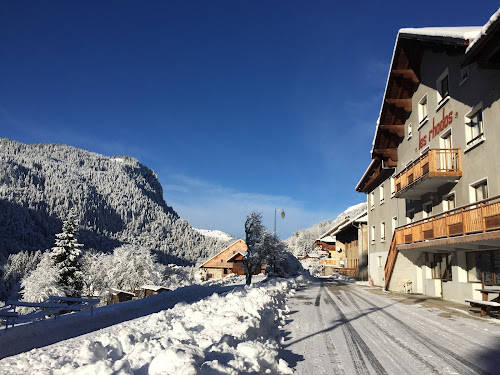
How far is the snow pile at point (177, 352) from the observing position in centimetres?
450

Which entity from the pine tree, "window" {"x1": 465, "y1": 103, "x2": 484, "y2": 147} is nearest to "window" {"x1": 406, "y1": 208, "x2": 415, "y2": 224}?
"window" {"x1": 465, "y1": 103, "x2": 484, "y2": 147}

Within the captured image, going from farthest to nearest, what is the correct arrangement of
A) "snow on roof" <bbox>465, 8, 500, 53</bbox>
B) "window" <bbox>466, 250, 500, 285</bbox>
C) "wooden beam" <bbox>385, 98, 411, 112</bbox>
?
"wooden beam" <bbox>385, 98, 411, 112</bbox>
"window" <bbox>466, 250, 500, 285</bbox>
"snow on roof" <bbox>465, 8, 500, 53</bbox>

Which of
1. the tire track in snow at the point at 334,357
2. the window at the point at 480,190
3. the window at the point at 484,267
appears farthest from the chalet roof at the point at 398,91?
the tire track in snow at the point at 334,357

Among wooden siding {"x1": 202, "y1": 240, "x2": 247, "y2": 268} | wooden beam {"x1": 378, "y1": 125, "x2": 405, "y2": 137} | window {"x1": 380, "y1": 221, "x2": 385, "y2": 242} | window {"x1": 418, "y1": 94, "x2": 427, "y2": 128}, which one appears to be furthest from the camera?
wooden siding {"x1": 202, "y1": 240, "x2": 247, "y2": 268}

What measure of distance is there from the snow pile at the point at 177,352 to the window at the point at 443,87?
15.3 meters

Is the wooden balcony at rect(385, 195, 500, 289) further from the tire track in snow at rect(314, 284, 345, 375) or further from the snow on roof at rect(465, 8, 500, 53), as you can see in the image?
the tire track in snow at rect(314, 284, 345, 375)

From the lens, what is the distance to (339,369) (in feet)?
19.9

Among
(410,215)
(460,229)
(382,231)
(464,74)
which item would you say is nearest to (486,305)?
(460,229)

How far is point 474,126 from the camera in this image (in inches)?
600

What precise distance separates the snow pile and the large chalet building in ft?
29.5

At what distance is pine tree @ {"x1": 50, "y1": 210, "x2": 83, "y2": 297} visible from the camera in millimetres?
34559

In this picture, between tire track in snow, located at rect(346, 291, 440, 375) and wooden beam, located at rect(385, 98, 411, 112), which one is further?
wooden beam, located at rect(385, 98, 411, 112)

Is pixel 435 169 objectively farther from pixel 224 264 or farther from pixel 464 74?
pixel 224 264

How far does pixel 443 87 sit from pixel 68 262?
34978 millimetres
